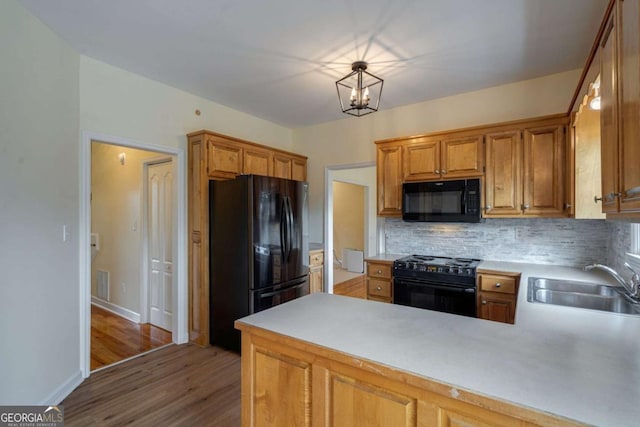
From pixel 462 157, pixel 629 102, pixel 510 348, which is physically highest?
pixel 462 157

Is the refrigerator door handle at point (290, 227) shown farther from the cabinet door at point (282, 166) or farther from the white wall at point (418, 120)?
the white wall at point (418, 120)

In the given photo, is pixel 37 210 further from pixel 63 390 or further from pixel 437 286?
pixel 437 286

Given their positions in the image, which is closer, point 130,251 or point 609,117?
point 609,117

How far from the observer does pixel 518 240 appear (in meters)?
3.10

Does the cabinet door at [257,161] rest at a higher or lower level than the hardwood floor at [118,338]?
higher

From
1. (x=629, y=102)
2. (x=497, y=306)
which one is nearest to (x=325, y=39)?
(x=629, y=102)

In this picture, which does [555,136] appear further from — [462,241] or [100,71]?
[100,71]

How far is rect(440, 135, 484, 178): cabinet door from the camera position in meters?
3.01

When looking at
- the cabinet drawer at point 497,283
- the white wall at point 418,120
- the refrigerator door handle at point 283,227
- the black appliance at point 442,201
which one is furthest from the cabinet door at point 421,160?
the refrigerator door handle at point 283,227

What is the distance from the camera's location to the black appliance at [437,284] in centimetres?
279

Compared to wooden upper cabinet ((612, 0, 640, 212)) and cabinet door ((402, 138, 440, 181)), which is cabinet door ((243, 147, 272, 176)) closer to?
cabinet door ((402, 138, 440, 181))

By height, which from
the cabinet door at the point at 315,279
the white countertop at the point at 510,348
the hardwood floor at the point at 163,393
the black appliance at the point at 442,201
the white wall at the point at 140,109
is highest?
the white wall at the point at 140,109

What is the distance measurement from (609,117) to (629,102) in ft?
0.81

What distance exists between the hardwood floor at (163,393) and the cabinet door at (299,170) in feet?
7.83
